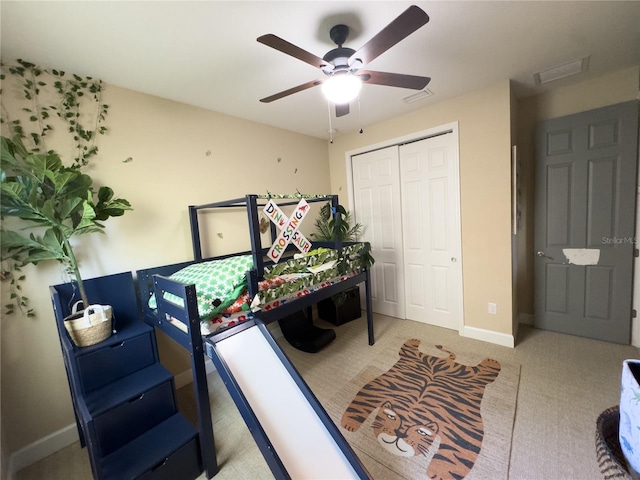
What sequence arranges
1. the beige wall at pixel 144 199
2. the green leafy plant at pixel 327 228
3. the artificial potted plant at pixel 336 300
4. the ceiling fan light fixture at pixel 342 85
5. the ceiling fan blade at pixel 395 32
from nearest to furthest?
the ceiling fan blade at pixel 395 32, the ceiling fan light fixture at pixel 342 85, the beige wall at pixel 144 199, the green leafy plant at pixel 327 228, the artificial potted plant at pixel 336 300

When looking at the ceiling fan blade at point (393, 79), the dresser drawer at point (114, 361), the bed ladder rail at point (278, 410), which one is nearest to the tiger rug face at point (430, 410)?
the bed ladder rail at point (278, 410)

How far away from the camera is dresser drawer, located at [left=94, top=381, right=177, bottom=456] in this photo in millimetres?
1317

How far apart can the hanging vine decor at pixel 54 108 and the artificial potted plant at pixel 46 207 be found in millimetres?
225

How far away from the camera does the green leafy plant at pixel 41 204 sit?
1.30 m

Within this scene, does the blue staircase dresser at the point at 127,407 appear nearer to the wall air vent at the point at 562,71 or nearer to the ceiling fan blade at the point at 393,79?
the ceiling fan blade at the point at 393,79

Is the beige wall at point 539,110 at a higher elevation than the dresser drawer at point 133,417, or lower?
higher

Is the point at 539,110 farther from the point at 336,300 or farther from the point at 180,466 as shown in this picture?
the point at 180,466

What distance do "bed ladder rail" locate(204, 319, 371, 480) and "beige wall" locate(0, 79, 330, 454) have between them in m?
1.12

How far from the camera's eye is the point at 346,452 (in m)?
1.16

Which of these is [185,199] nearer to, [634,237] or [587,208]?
[587,208]

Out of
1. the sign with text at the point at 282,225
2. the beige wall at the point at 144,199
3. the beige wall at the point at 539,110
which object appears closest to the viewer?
the beige wall at the point at 144,199

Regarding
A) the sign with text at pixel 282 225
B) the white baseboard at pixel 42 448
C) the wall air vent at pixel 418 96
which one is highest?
the wall air vent at pixel 418 96

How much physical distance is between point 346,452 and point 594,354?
2.53 m

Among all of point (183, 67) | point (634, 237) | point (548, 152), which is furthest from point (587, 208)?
point (183, 67)
